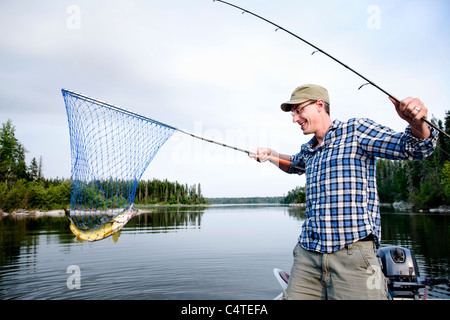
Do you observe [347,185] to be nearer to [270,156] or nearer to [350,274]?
[350,274]

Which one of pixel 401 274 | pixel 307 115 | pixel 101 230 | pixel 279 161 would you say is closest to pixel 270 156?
pixel 279 161

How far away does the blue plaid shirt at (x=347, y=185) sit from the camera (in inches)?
110

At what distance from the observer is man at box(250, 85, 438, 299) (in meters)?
2.74

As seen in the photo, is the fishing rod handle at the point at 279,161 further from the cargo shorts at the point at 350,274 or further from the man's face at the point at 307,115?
the cargo shorts at the point at 350,274

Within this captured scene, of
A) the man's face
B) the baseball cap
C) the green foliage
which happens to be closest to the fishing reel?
the man's face

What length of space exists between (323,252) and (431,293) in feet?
30.5

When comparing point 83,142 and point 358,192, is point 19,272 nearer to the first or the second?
point 83,142

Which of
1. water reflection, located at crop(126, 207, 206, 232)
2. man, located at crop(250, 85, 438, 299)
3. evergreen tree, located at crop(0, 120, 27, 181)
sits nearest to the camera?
man, located at crop(250, 85, 438, 299)

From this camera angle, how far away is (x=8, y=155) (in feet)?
237

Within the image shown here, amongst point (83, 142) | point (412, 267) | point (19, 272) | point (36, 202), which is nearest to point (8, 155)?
point (36, 202)

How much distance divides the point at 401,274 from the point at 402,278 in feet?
0.21

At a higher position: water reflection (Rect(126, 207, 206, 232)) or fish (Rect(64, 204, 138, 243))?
fish (Rect(64, 204, 138, 243))

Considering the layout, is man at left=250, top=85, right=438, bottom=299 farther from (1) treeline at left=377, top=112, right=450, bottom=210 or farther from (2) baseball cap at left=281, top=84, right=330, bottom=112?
(1) treeline at left=377, top=112, right=450, bottom=210

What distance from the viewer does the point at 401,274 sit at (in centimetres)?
536
